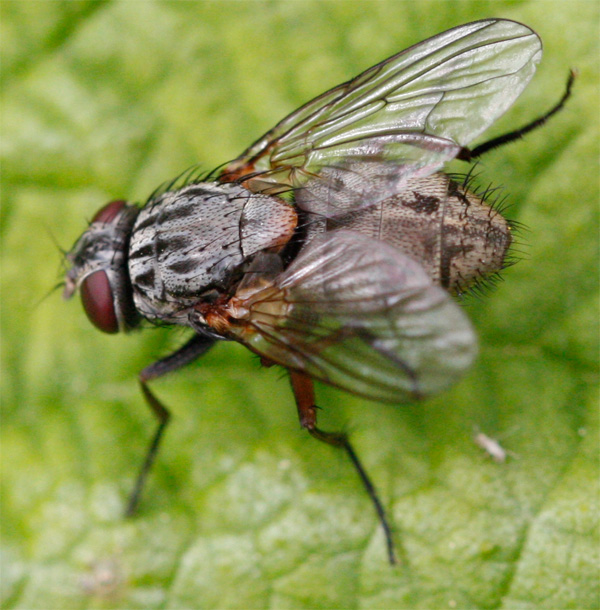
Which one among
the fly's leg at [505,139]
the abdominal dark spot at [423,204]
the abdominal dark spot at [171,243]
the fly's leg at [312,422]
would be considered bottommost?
the fly's leg at [312,422]

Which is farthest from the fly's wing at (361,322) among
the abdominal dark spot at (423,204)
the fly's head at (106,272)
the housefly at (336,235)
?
the fly's head at (106,272)

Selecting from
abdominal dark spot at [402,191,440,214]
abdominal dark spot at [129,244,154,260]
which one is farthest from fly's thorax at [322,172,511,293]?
abdominal dark spot at [129,244,154,260]

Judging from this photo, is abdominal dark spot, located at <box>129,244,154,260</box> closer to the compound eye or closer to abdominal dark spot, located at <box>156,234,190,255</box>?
abdominal dark spot, located at <box>156,234,190,255</box>

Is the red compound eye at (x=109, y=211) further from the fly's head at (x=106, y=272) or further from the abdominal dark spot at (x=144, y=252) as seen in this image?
the abdominal dark spot at (x=144, y=252)

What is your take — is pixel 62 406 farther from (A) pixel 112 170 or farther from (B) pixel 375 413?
(B) pixel 375 413

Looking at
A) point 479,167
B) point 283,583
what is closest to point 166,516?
point 283,583

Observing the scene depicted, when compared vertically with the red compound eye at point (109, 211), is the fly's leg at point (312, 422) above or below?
below
